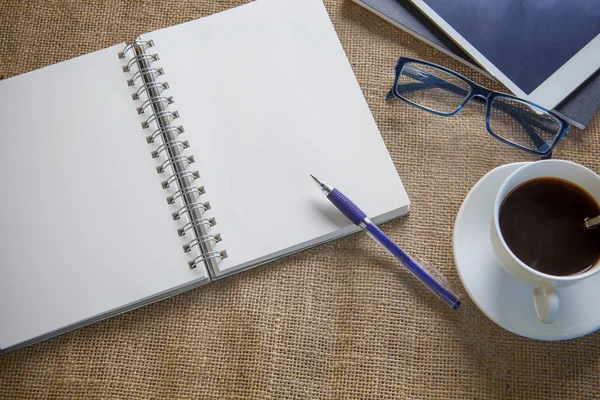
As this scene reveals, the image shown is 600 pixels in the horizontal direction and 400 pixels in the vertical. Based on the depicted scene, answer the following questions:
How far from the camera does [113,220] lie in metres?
0.83

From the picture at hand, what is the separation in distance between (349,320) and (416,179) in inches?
9.3

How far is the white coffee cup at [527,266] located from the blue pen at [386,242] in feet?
0.33

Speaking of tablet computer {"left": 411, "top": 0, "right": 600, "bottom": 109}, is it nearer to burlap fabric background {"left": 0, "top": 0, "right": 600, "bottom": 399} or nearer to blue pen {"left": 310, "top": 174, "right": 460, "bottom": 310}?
burlap fabric background {"left": 0, "top": 0, "right": 600, "bottom": 399}

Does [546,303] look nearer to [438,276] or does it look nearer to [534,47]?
[438,276]

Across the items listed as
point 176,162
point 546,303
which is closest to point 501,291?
point 546,303

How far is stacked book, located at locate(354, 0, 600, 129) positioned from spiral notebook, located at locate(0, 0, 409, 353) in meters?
0.19

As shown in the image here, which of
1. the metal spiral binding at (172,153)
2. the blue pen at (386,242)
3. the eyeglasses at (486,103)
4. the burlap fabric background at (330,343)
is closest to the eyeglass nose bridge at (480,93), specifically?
the eyeglasses at (486,103)

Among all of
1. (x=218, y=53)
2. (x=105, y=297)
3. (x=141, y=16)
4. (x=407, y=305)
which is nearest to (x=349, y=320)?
(x=407, y=305)

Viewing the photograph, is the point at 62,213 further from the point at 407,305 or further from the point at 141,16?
the point at 407,305

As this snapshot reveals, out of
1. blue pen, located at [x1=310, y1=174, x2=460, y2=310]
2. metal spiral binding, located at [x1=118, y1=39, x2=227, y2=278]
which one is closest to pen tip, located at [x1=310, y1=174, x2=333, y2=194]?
blue pen, located at [x1=310, y1=174, x2=460, y2=310]

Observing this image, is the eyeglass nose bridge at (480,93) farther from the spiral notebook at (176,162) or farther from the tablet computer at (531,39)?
the spiral notebook at (176,162)

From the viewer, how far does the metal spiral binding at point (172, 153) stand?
82cm

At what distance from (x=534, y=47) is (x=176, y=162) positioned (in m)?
0.57

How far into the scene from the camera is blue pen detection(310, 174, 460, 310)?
798 mm
